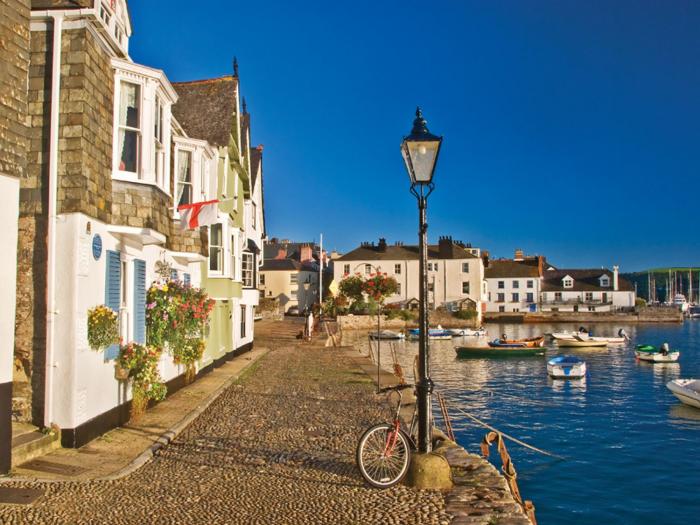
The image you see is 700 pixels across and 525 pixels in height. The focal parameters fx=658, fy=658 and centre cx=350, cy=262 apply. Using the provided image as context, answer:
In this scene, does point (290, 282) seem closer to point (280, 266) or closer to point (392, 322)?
point (280, 266)

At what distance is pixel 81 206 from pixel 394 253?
86833 mm

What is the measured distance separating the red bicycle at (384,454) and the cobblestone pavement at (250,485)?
0.26m

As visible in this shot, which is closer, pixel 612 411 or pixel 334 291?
→ pixel 612 411

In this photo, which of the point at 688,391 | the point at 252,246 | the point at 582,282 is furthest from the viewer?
the point at 582,282

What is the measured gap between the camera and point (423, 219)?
9938 mm

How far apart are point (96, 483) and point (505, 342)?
44.2 metres

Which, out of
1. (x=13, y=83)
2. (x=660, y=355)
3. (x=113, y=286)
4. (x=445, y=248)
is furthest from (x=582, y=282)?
(x=13, y=83)

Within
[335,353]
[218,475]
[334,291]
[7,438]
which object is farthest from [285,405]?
[334,291]

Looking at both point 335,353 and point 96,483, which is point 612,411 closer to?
point 335,353

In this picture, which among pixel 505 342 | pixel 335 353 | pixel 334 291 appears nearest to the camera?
pixel 335 353

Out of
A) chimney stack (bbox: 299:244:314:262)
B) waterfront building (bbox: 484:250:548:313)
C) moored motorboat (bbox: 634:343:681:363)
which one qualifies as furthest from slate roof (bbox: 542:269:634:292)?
moored motorboat (bbox: 634:343:681:363)

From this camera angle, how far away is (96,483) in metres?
8.98

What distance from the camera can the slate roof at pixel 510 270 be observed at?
110250 millimetres

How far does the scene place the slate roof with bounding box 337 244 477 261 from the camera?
314 feet
